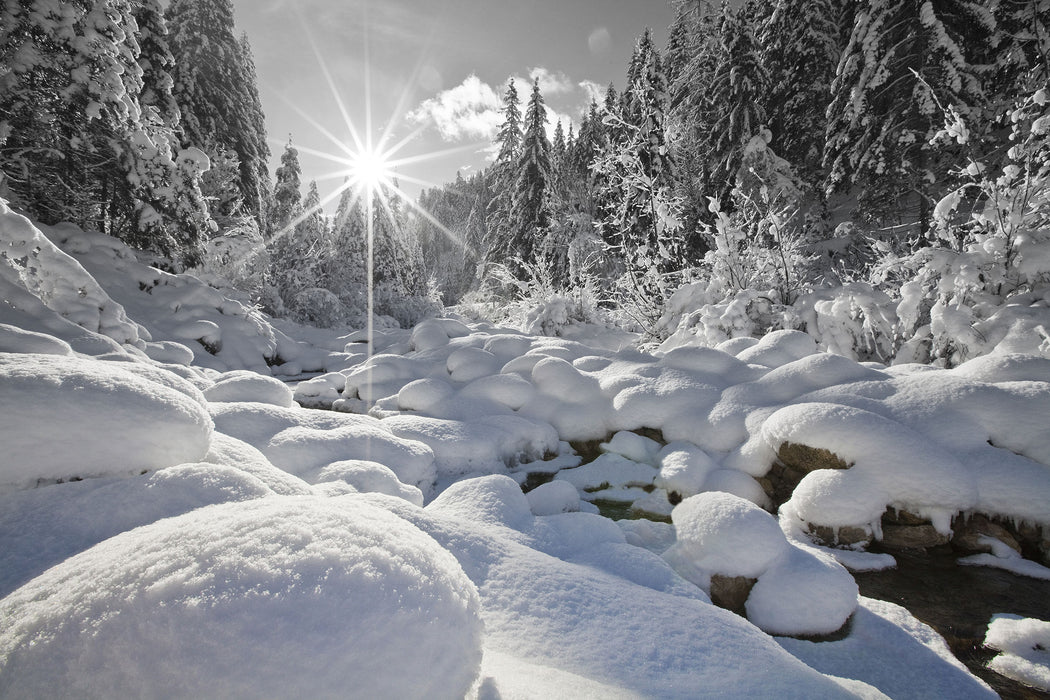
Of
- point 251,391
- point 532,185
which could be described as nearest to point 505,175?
point 532,185

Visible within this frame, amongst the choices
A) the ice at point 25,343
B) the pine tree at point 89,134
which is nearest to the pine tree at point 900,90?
the ice at point 25,343

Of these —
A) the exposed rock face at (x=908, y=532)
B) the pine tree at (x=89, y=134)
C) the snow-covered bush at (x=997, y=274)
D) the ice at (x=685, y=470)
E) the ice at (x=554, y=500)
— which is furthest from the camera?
the pine tree at (x=89, y=134)

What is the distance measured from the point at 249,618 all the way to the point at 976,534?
4316 mm

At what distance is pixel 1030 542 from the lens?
304 cm

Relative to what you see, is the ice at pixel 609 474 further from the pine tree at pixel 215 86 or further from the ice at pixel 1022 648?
the pine tree at pixel 215 86

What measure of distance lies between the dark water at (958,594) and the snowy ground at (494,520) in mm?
109

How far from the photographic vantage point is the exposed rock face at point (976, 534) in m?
3.07

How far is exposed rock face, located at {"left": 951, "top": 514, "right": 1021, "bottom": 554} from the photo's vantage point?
10.1 feet

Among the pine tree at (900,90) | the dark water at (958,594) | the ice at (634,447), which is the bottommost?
the dark water at (958,594)

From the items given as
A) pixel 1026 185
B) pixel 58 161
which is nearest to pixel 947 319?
pixel 1026 185

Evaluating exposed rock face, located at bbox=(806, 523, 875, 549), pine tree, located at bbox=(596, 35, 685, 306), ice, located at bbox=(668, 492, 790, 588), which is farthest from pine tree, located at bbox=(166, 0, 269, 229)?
exposed rock face, located at bbox=(806, 523, 875, 549)

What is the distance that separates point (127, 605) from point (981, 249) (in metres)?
7.24

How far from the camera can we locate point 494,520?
2619 mm

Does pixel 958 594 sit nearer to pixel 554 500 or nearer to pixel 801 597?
pixel 801 597
